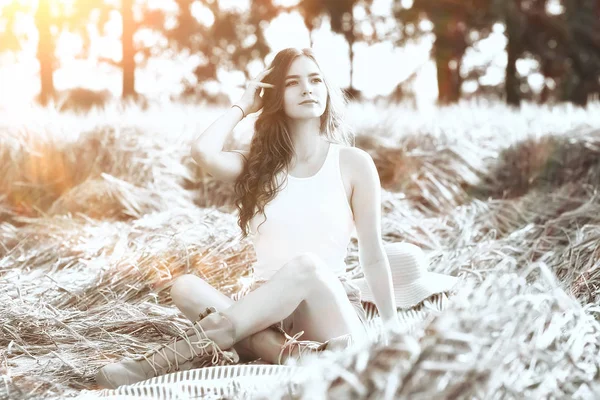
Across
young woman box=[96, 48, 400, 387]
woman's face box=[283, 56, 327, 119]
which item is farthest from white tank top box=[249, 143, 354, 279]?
woman's face box=[283, 56, 327, 119]

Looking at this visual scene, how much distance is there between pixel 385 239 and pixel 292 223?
1.69m

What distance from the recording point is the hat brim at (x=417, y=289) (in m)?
2.81

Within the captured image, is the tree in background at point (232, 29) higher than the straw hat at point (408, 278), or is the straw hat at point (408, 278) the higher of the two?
the tree in background at point (232, 29)

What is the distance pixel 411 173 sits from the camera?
491 centimetres

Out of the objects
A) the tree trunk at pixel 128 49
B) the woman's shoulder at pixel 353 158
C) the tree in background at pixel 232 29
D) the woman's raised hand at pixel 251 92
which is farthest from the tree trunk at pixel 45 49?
the woman's shoulder at pixel 353 158

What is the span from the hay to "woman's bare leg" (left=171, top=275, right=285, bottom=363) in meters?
0.31

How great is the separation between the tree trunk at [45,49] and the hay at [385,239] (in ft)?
14.0

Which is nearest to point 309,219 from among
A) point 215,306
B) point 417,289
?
point 215,306

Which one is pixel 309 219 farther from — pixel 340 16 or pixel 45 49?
pixel 45 49

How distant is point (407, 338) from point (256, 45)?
10095 mm

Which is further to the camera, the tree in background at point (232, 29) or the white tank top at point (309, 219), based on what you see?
the tree in background at point (232, 29)

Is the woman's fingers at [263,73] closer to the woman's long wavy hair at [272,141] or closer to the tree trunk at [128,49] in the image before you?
the woman's long wavy hair at [272,141]

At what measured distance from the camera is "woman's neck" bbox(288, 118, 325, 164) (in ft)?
8.28

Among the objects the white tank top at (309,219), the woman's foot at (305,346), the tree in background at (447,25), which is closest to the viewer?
the woman's foot at (305,346)
